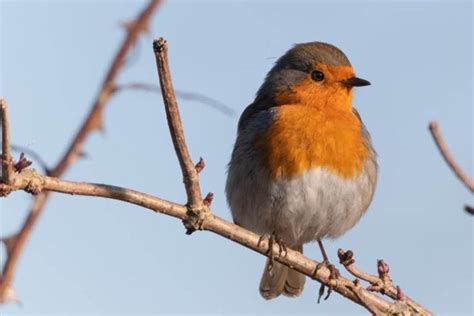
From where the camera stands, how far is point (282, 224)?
478cm

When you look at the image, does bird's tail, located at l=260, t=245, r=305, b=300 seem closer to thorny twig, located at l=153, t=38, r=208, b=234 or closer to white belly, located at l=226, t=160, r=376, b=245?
white belly, located at l=226, t=160, r=376, b=245

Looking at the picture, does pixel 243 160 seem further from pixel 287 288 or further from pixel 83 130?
pixel 83 130

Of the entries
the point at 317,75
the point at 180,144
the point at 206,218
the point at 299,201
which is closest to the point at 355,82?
the point at 317,75

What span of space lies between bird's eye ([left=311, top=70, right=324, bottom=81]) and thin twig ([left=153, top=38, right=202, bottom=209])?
2671mm

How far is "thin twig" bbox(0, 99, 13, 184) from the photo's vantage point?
1.74 metres

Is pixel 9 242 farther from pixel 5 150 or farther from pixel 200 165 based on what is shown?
pixel 200 165

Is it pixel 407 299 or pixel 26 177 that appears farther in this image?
pixel 407 299

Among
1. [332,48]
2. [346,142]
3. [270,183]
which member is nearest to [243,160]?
[270,183]

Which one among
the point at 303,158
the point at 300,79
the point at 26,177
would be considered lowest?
the point at 26,177

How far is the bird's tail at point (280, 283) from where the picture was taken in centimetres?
557

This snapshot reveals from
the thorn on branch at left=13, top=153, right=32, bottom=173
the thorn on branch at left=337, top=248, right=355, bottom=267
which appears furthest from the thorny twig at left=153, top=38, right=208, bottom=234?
the thorn on branch at left=337, top=248, right=355, bottom=267

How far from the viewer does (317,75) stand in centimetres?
534

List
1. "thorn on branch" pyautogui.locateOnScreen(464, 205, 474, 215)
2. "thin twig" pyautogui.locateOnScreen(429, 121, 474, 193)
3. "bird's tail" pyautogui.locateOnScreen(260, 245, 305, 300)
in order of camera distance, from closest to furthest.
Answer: "thin twig" pyautogui.locateOnScreen(429, 121, 474, 193) → "thorn on branch" pyautogui.locateOnScreen(464, 205, 474, 215) → "bird's tail" pyautogui.locateOnScreen(260, 245, 305, 300)

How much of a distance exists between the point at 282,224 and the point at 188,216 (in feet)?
6.65
